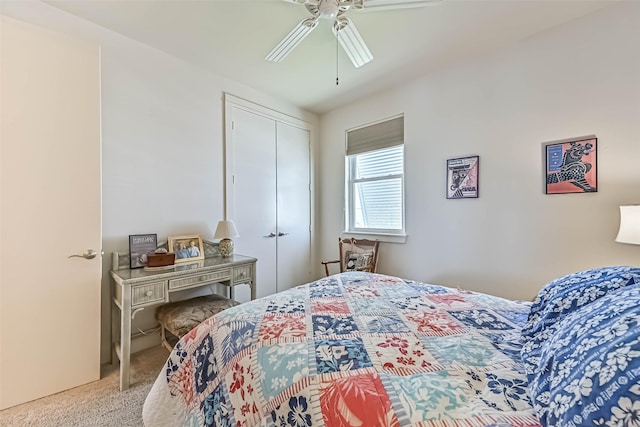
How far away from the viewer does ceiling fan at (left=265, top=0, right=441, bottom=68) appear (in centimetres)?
166

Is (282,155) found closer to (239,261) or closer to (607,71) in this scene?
(239,261)

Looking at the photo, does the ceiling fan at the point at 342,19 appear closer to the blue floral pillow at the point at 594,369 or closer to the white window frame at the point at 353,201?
the white window frame at the point at 353,201

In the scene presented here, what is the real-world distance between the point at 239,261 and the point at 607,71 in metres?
3.16

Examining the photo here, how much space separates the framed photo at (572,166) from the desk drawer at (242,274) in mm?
2601

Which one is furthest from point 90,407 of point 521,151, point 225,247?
point 521,151

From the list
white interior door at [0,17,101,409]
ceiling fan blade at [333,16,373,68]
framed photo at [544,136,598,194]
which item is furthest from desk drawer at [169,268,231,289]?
framed photo at [544,136,598,194]

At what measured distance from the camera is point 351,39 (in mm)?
1950

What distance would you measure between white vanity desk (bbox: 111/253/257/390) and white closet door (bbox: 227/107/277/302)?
23.4 inches

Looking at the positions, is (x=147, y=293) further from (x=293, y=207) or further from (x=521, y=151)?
(x=521, y=151)

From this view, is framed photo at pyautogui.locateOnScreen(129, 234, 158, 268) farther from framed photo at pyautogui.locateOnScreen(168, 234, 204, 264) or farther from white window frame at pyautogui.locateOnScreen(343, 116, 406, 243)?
white window frame at pyautogui.locateOnScreen(343, 116, 406, 243)

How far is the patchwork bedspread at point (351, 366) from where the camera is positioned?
0.70m

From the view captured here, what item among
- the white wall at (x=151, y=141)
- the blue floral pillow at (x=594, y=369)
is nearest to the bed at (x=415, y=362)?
the blue floral pillow at (x=594, y=369)

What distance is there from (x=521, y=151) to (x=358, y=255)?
184 centimetres

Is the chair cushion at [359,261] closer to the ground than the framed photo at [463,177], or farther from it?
closer to the ground
